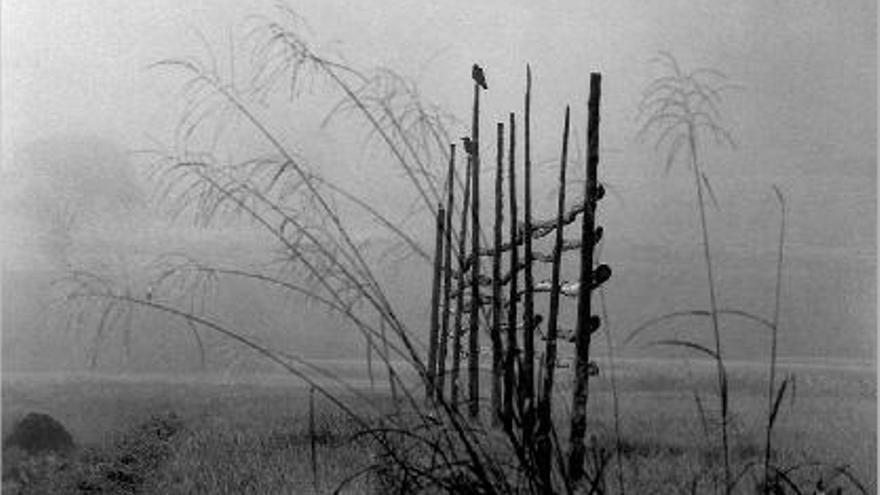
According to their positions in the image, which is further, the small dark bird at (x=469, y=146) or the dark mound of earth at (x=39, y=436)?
the dark mound of earth at (x=39, y=436)

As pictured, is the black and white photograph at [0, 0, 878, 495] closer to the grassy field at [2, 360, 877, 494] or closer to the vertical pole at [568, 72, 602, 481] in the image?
the grassy field at [2, 360, 877, 494]

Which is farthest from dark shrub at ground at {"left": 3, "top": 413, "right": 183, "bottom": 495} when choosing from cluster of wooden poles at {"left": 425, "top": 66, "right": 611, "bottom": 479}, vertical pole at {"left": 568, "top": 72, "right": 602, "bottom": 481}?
vertical pole at {"left": 568, "top": 72, "right": 602, "bottom": 481}

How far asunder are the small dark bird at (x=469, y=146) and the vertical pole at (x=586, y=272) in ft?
0.83

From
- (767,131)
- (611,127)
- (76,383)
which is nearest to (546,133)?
(611,127)

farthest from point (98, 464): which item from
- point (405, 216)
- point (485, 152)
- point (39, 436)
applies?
point (485, 152)

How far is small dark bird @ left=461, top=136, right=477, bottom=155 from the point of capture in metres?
2.61

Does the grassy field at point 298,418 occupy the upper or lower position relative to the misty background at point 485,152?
lower

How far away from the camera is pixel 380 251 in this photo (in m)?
2.88

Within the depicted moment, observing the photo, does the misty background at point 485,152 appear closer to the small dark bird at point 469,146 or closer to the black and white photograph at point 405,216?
the black and white photograph at point 405,216

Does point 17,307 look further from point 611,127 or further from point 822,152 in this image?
point 822,152

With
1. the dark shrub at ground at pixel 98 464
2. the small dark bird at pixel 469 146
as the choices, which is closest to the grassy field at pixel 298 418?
the dark shrub at ground at pixel 98 464

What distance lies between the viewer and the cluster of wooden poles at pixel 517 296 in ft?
4.67

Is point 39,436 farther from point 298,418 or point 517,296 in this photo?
point 517,296

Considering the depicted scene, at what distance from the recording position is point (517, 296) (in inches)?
96.1
